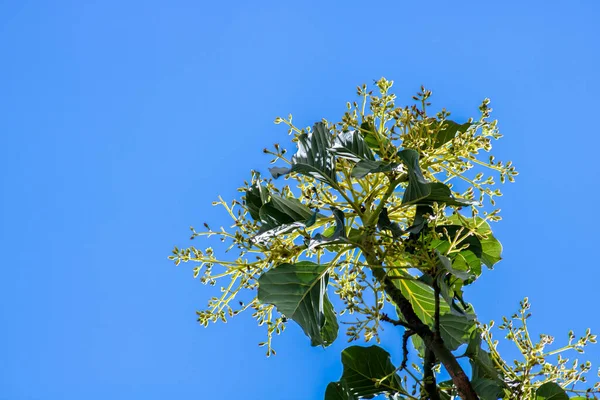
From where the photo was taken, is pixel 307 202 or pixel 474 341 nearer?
pixel 474 341

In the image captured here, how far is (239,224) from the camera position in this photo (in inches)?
58.6

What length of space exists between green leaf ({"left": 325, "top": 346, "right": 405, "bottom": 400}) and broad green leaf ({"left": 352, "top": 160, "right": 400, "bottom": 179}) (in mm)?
390

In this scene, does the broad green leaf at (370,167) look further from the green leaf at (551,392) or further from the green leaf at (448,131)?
the green leaf at (551,392)

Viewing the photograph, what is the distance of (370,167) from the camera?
1353mm

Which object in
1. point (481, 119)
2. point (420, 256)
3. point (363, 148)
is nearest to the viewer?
point (420, 256)

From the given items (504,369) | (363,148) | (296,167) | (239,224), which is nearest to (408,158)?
(363,148)

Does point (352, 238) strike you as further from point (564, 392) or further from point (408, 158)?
point (564, 392)

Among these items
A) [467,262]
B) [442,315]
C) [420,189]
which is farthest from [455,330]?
[420,189]

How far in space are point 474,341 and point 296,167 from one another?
493 millimetres

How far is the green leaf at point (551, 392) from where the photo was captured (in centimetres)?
134

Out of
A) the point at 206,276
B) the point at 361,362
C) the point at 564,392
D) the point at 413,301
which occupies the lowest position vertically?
the point at 564,392

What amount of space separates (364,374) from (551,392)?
1.25ft

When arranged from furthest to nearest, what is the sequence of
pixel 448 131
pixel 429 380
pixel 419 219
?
1. pixel 448 131
2. pixel 419 219
3. pixel 429 380

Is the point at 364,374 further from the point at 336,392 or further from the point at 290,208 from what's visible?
the point at 290,208
